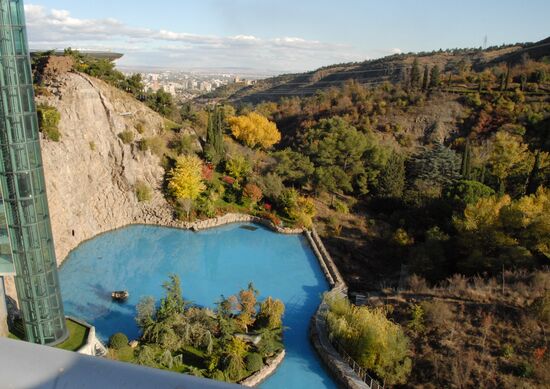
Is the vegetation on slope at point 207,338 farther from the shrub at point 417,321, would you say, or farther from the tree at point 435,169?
the tree at point 435,169

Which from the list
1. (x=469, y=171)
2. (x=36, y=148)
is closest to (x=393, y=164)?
(x=469, y=171)

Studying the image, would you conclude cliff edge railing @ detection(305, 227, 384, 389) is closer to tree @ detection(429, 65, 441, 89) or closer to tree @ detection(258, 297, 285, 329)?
tree @ detection(258, 297, 285, 329)

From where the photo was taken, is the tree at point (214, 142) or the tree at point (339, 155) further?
the tree at point (214, 142)

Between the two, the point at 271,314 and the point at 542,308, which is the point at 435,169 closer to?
the point at 542,308

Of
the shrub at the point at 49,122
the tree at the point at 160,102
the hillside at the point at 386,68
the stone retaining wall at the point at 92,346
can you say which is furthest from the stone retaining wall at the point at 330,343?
the hillside at the point at 386,68

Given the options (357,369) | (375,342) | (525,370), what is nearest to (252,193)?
(357,369)
